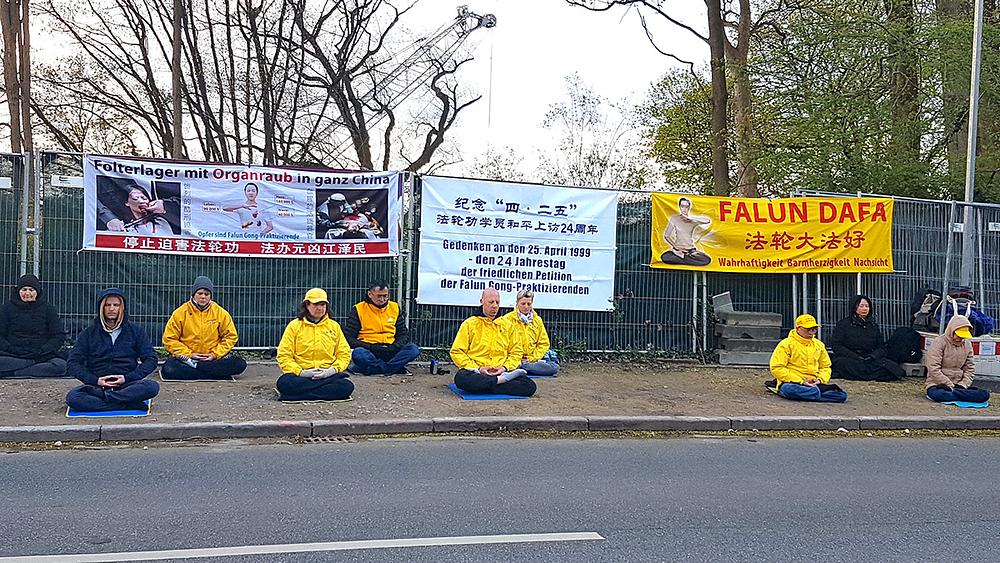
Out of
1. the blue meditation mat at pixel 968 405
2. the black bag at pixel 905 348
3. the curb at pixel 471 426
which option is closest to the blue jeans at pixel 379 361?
the curb at pixel 471 426

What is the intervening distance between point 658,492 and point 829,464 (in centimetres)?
214

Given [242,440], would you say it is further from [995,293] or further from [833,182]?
[833,182]

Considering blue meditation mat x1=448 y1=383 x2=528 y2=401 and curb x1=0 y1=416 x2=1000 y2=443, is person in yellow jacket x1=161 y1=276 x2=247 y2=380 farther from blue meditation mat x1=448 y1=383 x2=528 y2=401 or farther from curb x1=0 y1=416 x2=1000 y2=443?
blue meditation mat x1=448 y1=383 x2=528 y2=401

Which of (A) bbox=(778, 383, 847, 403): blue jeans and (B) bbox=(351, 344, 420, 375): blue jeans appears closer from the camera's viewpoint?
(A) bbox=(778, 383, 847, 403): blue jeans

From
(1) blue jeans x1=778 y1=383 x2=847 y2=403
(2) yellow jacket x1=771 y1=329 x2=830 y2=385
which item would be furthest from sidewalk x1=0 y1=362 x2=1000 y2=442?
(2) yellow jacket x1=771 y1=329 x2=830 y2=385

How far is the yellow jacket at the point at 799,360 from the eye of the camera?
10320 millimetres

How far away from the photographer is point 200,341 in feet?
34.4

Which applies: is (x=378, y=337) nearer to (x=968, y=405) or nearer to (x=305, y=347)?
(x=305, y=347)

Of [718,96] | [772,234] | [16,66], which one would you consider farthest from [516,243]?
[16,66]

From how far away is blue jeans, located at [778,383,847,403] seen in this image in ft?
33.5

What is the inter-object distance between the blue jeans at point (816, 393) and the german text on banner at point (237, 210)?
18.5 ft

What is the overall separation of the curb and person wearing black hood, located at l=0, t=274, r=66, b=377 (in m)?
2.71

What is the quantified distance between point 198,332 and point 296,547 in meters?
6.30

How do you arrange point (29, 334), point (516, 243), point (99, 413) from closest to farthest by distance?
point (99, 413), point (29, 334), point (516, 243)
